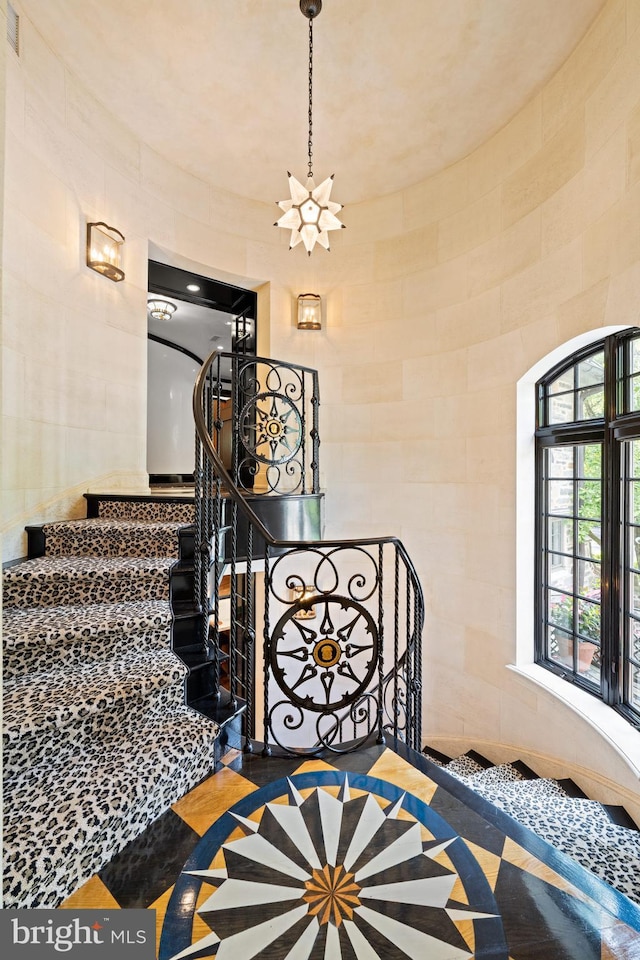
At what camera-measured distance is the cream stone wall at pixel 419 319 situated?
8.59 ft

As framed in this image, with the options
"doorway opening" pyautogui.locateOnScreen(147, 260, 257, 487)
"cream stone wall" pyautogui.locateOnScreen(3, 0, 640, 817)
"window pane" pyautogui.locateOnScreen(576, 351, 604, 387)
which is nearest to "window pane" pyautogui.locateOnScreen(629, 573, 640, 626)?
"cream stone wall" pyautogui.locateOnScreen(3, 0, 640, 817)

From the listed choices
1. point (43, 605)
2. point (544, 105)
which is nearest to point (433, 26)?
point (544, 105)

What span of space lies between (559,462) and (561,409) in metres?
0.38

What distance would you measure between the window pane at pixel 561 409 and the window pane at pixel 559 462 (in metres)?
0.21

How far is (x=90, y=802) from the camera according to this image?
1.40 m

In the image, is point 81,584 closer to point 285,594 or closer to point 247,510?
point 247,510

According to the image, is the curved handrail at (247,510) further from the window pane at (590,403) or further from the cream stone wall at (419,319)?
the window pane at (590,403)

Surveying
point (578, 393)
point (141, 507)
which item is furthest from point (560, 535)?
point (141, 507)

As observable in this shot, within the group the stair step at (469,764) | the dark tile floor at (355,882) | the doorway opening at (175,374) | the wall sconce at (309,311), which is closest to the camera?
the dark tile floor at (355,882)

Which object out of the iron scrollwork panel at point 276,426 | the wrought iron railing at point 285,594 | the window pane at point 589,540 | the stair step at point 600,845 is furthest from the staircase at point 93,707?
the window pane at point 589,540

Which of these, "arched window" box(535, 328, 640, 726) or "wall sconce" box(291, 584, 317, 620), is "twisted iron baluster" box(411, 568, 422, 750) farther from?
"arched window" box(535, 328, 640, 726)

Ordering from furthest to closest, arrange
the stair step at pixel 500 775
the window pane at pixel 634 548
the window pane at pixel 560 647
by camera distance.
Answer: the window pane at pixel 560 647 → the stair step at pixel 500 775 → the window pane at pixel 634 548

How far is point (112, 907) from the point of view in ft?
4.07

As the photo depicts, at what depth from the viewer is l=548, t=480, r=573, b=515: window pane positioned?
3.07 m
